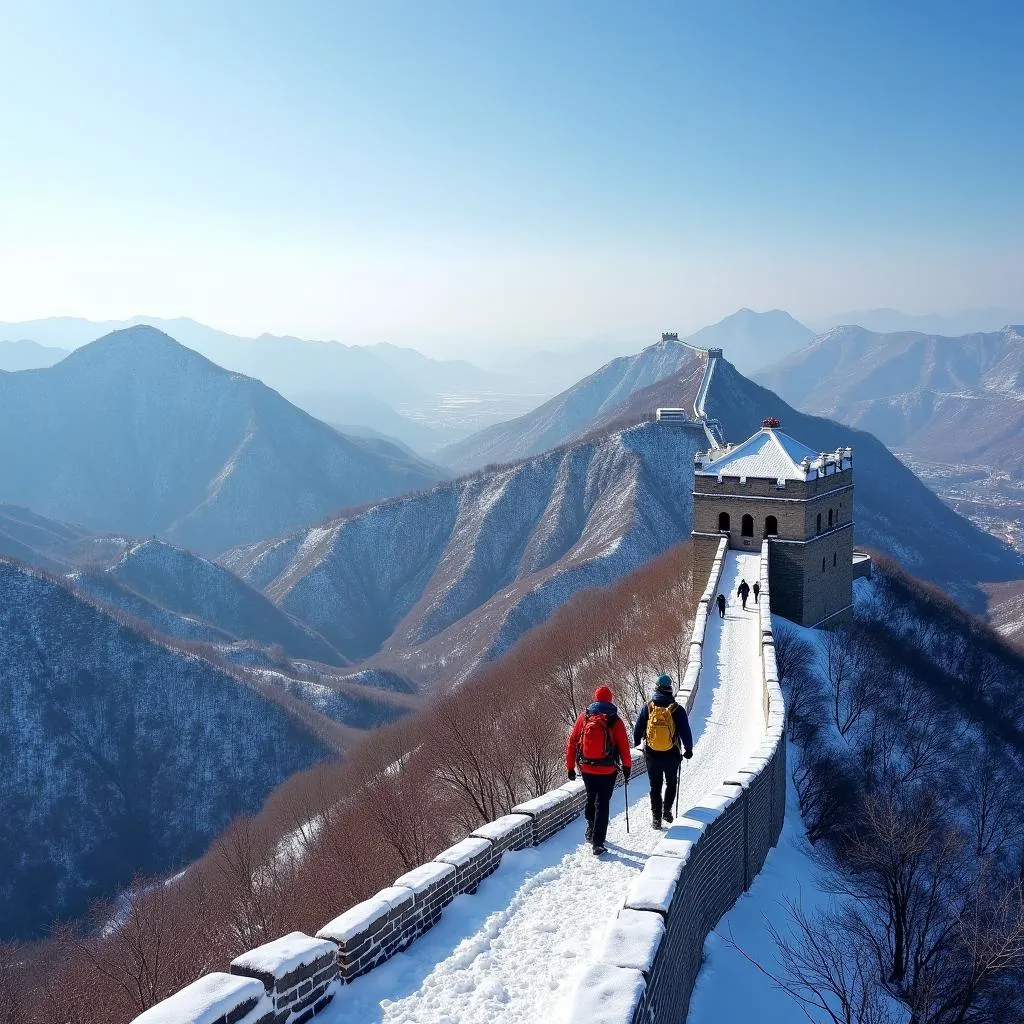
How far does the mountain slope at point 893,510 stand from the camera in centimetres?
13250

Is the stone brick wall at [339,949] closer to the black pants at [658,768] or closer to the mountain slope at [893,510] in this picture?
the black pants at [658,768]

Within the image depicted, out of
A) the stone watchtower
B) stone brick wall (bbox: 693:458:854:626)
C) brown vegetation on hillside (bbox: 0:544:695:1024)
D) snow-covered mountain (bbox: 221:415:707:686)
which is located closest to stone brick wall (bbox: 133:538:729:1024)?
brown vegetation on hillside (bbox: 0:544:695:1024)

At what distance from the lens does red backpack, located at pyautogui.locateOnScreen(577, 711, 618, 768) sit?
11.5m

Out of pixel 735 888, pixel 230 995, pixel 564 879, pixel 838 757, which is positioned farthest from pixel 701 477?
pixel 230 995

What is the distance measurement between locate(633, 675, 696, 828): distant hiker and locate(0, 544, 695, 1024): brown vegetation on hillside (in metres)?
11.4

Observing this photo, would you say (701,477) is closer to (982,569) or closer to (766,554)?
(766,554)

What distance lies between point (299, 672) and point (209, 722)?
867 inches

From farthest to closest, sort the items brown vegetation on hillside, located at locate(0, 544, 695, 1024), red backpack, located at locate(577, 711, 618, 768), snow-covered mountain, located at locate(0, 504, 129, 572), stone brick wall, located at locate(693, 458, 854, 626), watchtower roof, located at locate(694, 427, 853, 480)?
snow-covered mountain, located at locate(0, 504, 129, 572)
watchtower roof, located at locate(694, 427, 853, 480)
stone brick wall, located at locate(693, 458, 854, 626)
brown vegetation on hillside, located at locate(0, 544, 695, 1024)
red backpack, located at locate(577, 711, 618, 768)

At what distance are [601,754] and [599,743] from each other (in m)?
0.14

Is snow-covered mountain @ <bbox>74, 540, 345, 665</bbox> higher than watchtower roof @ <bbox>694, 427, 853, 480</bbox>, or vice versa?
watchtower roof @ <bbox>694, 427, 853, 480</bbox>

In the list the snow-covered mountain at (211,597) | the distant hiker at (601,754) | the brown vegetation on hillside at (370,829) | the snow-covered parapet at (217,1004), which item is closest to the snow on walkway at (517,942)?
the distant hiker at (601,754)

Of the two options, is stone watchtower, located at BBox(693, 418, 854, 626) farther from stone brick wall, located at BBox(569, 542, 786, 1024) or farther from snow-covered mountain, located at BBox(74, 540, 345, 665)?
snow-covered mountain, located at BBox(74, 540, 345, 665)

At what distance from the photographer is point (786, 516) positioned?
3606 centimetres

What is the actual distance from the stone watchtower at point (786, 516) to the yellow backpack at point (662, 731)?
25082mm
